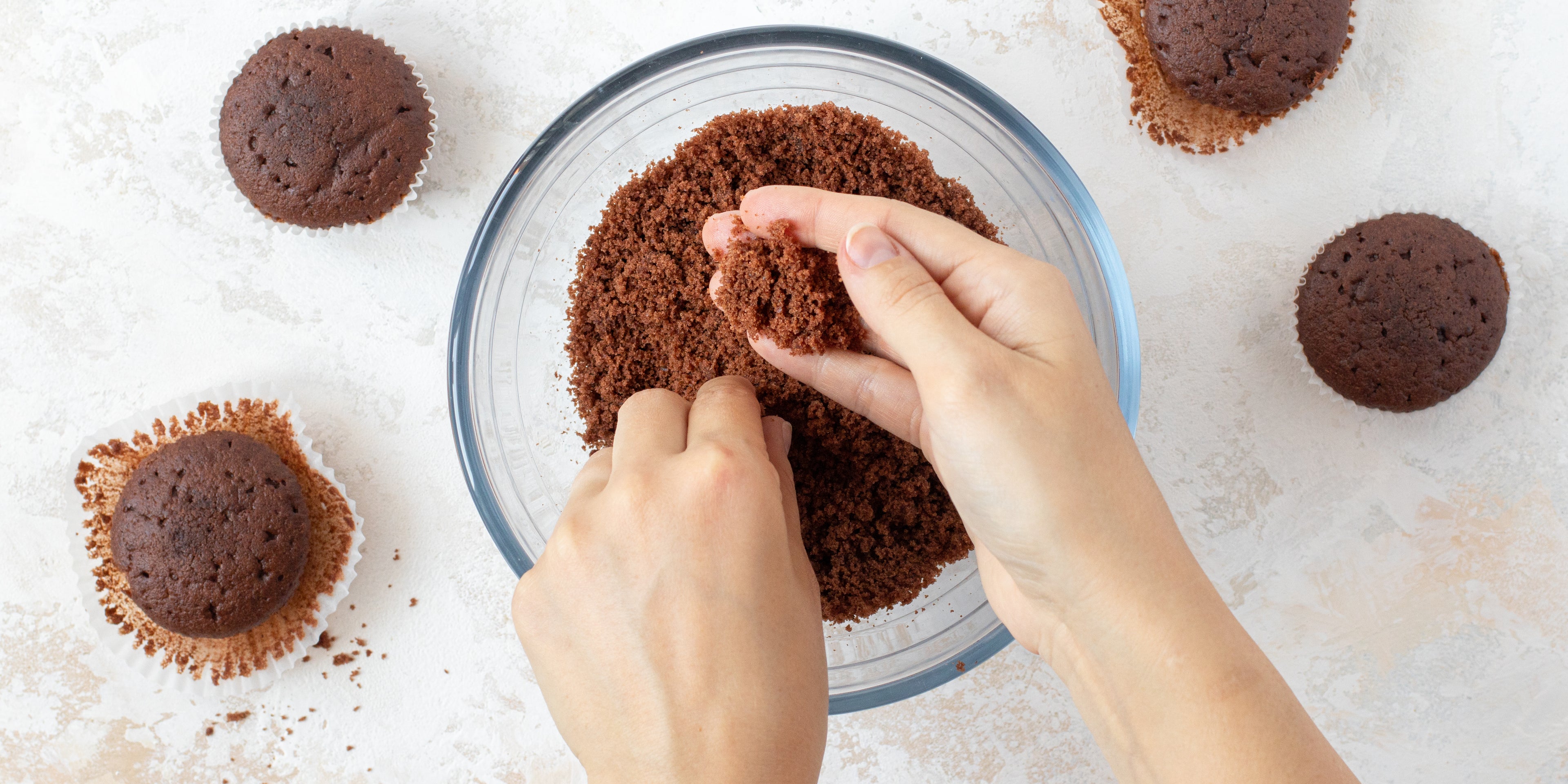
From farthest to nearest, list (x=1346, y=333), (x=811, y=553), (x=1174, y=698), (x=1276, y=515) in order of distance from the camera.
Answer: (x=1276, y=515) → (x=1346, y=333) → (x=811, y=553) → (x=1174, y=698)

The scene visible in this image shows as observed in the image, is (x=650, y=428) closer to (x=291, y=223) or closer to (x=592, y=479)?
(x=592, y=479)

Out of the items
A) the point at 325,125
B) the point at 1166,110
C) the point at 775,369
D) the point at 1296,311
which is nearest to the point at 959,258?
the point at 775,369

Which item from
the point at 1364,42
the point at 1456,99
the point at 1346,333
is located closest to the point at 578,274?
the point at 1346,333

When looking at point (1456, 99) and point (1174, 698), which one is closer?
point (1174, 698)

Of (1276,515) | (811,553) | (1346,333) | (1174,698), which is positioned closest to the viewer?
(1174,698)

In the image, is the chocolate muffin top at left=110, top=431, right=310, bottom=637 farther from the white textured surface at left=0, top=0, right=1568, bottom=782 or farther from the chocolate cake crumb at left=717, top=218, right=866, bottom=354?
the chocolate cake crumb at left=717, top=218, right=866, bottom=354

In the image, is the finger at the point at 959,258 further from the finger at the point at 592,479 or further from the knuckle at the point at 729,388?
the finger at the point at 592,479

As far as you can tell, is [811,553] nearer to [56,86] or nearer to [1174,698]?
[1174,698]

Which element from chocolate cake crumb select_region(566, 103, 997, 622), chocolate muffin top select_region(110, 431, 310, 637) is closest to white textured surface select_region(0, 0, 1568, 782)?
chocolate muffin top select_region(110, 431, 310, 637)

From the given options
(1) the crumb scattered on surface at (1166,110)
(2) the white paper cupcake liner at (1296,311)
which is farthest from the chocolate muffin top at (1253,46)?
(2) the white paper cupcake liner at (1296,311)
